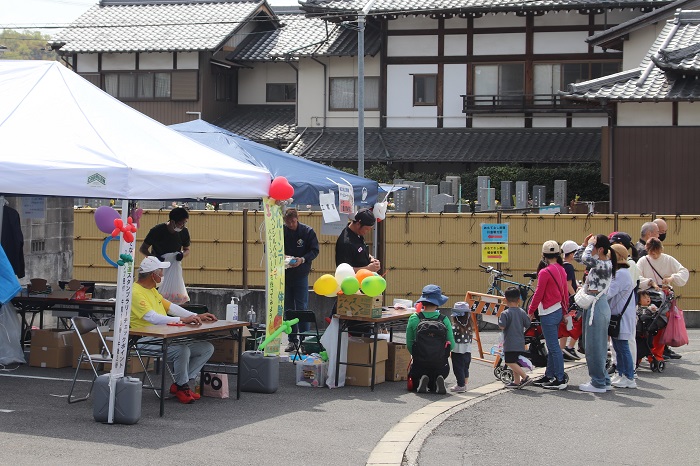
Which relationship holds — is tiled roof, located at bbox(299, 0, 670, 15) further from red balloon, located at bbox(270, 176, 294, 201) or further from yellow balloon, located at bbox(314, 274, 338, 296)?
red balloon, located at bbox(270, 176, 294, 201)

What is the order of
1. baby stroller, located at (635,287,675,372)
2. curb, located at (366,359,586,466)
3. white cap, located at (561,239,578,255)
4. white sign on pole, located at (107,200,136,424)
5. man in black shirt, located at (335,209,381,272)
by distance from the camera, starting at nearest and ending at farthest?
curb, located at (366,359,586,466) < white sign on pole, located at (107,200,136,424) < man in black shirt, located at (335,209,381,272) < baby stroller, located at (635,287,675,372) < white cap, located at (561,239,578,255)

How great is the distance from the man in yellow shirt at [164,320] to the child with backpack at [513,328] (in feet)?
11.0

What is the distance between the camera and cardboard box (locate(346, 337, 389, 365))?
37.4 feet

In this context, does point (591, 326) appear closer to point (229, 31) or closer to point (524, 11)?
point (524, 11)

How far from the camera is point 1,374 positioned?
37.8 ft

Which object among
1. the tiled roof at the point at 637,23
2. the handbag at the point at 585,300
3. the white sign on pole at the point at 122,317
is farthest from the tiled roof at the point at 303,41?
the white sign on pole at the point at 122,317

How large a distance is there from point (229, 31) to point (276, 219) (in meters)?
30.2

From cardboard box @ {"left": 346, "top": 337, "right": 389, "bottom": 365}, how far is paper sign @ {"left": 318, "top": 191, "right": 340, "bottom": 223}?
1.88 m

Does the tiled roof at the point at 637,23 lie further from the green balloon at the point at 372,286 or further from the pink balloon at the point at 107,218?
the pink balloon at the point at 107,218

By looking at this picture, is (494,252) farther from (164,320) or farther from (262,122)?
(262,122)

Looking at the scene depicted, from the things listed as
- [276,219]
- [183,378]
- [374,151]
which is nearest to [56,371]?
[183,378]

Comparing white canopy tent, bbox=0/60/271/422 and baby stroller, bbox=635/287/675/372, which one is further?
baby stroller, bbox=635/287/675/372

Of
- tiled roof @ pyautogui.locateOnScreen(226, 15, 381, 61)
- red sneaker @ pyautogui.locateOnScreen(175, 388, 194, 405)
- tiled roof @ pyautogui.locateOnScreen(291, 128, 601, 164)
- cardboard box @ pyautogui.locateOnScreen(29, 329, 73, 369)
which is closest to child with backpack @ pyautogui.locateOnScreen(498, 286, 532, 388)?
red sneaker @ pyautogui.locateOnScreen(175, 388, 194, 405)

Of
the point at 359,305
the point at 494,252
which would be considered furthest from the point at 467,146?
the point at 359,305
